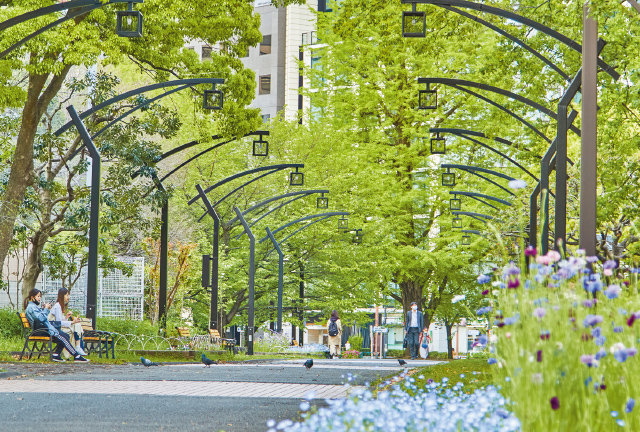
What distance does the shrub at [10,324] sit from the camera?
82.1 ft

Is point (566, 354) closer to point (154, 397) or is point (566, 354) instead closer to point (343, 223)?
point (154, 397)

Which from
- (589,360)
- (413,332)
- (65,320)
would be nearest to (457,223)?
(413,332)

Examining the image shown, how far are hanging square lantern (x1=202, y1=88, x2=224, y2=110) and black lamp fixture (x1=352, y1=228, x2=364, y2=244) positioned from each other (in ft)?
45.5

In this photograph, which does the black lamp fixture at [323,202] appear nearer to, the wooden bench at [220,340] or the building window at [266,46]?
the wooden bench at [220,340]

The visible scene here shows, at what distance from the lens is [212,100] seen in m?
25.8

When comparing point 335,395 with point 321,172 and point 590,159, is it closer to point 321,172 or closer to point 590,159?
point 590,159

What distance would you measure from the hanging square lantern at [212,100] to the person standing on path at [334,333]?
33.6 ft

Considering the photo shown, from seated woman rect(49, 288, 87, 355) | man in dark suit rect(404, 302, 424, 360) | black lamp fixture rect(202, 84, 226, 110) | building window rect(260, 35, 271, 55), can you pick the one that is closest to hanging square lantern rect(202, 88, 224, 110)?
black lamp fixture rect(202, 84, 226, 110)

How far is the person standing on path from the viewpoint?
3401cm

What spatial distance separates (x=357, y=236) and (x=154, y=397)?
28.8 metres

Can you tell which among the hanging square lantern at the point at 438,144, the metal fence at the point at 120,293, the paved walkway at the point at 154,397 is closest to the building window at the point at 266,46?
the metal fence at the point at 120,293

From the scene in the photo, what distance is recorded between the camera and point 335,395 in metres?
10.8

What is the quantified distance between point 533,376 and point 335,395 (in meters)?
5.96

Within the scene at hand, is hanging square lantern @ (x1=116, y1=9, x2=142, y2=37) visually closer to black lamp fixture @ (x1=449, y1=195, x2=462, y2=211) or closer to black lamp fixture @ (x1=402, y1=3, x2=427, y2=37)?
black lamp fixture @ (x1=402, y1=3, x2=427, y2=37)
